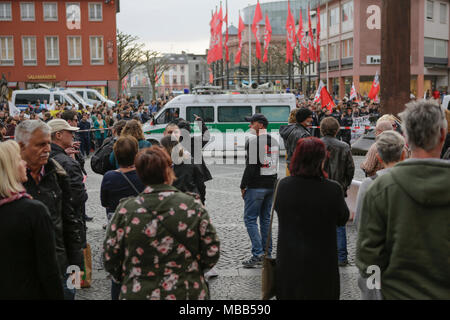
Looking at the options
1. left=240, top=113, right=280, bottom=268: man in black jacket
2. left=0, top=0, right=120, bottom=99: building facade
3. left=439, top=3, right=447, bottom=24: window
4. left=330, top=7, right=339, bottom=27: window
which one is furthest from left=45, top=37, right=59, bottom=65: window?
left=240, top=113, right=280, bottom=268: man in black jacket

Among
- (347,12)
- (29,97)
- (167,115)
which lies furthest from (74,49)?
(167,115)

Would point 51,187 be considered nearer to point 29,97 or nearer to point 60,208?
point 60,208

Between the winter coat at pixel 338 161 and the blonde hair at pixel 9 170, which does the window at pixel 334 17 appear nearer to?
the winter coat at pixel 338 161

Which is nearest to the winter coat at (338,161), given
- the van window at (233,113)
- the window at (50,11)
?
the van window at (233,113)

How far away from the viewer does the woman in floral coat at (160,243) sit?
11.0 feet

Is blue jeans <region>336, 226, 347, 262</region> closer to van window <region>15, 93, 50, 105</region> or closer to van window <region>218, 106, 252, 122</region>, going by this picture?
van window <region>218, 106, 252, 122</region>

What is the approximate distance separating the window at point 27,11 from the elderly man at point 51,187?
48.2 m

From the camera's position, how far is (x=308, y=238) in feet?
12.9

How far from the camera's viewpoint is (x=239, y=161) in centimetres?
1903

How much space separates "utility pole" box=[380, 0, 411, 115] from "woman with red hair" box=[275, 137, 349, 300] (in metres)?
9.35

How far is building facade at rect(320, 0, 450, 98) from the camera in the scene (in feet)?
181

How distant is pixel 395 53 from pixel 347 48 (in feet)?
158
